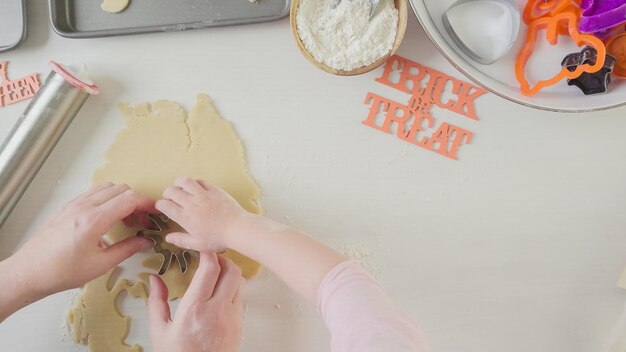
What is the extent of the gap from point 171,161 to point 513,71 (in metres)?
0.42

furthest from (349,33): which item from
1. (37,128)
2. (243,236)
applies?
(37,128)

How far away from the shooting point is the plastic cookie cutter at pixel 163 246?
0.67 metres

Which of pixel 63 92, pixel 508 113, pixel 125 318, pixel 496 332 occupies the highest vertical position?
pixel 508 113

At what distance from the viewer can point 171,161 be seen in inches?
26.9

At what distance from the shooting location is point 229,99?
693 millimetres

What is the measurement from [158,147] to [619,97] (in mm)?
537

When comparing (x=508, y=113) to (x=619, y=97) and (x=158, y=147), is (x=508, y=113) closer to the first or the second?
(x=619, y=97)

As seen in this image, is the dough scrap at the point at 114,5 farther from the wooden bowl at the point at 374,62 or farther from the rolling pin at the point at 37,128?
the wooden bowl at the point at 374,62

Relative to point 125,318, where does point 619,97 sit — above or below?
above

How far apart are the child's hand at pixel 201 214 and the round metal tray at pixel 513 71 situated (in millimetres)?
Answer: 297

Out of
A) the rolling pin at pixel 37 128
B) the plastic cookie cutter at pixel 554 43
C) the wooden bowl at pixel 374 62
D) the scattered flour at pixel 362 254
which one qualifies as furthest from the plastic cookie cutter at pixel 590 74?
the rolling pin at pixel 37 128

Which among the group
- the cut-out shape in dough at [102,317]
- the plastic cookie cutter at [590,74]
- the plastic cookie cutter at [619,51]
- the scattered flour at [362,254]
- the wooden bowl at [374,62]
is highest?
the plastic cookie cutter at [619,51]

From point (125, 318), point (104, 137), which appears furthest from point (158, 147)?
point (125, 318)

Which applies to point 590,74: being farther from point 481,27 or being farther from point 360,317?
point 360,317
